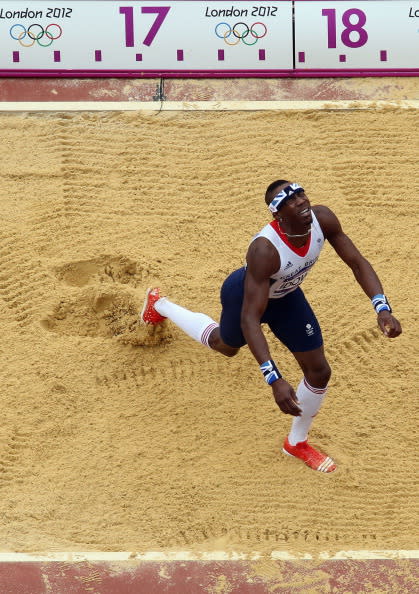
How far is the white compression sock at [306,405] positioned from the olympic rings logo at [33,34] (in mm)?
4801

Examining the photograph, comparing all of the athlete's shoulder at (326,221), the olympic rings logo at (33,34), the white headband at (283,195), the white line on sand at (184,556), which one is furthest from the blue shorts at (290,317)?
the olympic rings logo at (33,34)

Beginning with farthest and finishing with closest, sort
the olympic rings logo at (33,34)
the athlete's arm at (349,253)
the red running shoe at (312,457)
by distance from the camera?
the olympic rings logo at (33,34)
the red running shoe at (312,457)
the athlete's arm at (349,253)

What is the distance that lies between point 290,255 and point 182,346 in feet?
6.63

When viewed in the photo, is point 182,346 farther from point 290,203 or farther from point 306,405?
point 290,203

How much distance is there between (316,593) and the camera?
757 centimetres

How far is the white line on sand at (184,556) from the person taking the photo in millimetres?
7754

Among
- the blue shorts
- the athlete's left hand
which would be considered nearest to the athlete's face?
the blue shorts

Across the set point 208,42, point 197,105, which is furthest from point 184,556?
point 208,42

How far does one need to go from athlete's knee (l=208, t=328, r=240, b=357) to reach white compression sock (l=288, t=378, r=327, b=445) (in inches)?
24.6

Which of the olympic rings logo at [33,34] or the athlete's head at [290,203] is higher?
the olympic rings logo at [33,34]

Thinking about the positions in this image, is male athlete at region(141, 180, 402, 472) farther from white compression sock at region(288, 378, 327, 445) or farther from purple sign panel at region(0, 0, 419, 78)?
purple sign panel at region(0, 0, 419, 78)

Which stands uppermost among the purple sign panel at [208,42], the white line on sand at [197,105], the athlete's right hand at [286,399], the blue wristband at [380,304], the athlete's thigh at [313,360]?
the purple sign panel at [208,42]

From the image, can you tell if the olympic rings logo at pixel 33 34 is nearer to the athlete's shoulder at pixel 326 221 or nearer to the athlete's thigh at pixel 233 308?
the athlete's thigh at pixel 233 308

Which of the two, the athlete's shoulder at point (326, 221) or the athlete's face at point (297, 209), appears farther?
the athlete's shoulder at point (326, 221)
